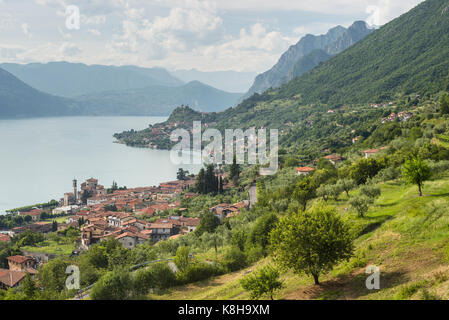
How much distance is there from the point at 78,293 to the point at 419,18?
12169 centimetres

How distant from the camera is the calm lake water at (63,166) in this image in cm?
6281

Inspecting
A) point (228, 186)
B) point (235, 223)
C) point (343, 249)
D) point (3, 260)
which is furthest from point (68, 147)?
point (343, 249)

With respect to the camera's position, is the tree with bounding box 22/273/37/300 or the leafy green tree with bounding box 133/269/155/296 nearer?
the leafy green tree with bounding box 133/269/155/296

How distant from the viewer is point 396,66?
9506cm

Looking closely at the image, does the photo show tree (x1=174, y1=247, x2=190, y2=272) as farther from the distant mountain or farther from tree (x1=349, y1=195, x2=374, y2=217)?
the distant mountain

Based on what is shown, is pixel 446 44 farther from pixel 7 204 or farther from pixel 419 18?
pixel 7 204

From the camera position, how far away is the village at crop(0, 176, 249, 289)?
3142 cm

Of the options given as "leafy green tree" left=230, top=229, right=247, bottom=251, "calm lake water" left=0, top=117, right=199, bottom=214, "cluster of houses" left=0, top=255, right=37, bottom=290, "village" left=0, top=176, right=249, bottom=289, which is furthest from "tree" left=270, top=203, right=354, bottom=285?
"calm lake water" left=0, top=117, right=199, bottom=214

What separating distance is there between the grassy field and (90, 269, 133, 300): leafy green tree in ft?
4.56

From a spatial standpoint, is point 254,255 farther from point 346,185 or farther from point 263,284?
point 263,284

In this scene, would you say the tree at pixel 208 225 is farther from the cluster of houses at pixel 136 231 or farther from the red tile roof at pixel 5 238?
the red tile roof at pixel 5 238

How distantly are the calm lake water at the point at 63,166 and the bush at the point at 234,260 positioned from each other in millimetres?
45700

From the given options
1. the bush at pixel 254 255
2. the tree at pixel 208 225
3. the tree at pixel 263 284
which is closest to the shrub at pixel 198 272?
the bush at pixel 254 255
